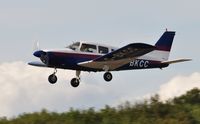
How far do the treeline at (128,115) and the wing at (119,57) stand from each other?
127 inches

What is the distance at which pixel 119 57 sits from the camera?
4675 cm

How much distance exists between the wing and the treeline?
323cm

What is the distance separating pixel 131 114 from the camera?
50438 millimetres

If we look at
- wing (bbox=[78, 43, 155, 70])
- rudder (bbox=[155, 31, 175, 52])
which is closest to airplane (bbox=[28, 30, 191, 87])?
wing (bbox=[78, 43, 155, 70])

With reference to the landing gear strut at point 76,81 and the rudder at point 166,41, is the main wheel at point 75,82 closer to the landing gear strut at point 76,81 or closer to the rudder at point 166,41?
the landing gear strut at point 76,81

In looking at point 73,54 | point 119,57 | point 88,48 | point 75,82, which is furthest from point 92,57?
point 75,82

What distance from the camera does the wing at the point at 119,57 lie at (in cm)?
4541

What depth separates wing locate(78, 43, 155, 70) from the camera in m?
45.4

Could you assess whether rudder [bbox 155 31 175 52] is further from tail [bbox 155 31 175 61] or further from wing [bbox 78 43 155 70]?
wing [bbox 78 43 155 70]

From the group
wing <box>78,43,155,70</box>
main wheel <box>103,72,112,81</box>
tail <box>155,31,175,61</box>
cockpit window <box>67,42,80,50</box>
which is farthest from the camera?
tail <box>155,31,175,61</box>

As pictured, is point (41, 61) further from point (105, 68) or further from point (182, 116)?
point (182, 116)

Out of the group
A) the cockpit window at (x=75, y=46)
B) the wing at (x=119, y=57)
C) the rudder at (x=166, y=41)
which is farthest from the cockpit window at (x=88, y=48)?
the rudder at (x=166, y=41)

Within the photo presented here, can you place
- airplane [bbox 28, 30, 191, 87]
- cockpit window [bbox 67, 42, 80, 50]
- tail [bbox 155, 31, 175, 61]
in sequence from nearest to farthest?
airplane [bbox 28, 30, 191, 87] < cockpit window [bbox 67, 42, 80, 50] < tail [bbox 155, 31, 175, 61]

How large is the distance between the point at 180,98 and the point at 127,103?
814cm
